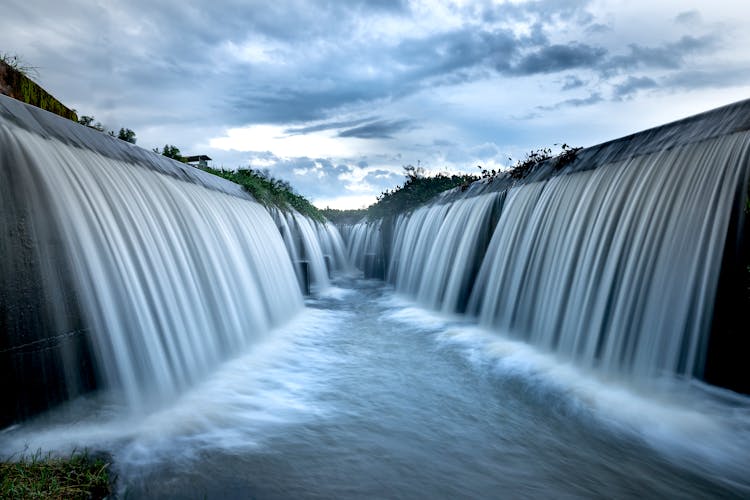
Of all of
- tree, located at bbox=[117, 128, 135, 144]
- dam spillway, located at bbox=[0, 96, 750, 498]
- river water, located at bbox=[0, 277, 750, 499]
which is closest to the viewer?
river water, located at bbox=[0, 277, 750, 499]

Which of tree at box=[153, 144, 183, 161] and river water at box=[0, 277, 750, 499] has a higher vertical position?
tree at box=[153, 144, 183, 161]

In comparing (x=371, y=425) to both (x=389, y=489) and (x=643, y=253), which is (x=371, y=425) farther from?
(x=643, y=253)

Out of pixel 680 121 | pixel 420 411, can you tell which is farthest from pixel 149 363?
pixel 680 121

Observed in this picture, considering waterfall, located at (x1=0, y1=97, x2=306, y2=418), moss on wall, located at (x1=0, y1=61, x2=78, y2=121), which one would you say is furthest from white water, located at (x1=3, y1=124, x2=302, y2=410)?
moss on wall, located at (x1=0, y1=61, x2=78, y2=121)

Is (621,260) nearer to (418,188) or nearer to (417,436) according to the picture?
(417,436)

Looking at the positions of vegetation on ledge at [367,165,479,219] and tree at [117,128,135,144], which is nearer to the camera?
tree at [117,128,135,144]

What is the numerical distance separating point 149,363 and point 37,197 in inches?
71.3

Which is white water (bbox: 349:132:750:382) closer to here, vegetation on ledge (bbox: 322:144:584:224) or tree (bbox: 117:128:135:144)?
vegetation on ledge (bbox: 322:144:584:224)

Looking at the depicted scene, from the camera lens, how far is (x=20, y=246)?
131 inches

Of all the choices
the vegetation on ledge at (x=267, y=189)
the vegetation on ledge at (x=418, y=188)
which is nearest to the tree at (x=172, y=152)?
the vegetation on ledge at (x=267, y=189)

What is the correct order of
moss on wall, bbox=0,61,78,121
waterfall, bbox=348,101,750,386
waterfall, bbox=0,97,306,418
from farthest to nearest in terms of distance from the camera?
moss on wall, bbox=0,61,78,121 < waterfall, bbox=348,101,750,386 < waterfall, bbox=0,97,306,418

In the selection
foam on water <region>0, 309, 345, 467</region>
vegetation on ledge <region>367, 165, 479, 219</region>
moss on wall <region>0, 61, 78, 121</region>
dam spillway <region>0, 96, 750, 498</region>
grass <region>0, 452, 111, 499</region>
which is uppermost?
vegetation on ledge <region>367, 165, 479, 219</region>

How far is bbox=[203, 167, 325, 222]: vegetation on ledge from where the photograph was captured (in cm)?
1291

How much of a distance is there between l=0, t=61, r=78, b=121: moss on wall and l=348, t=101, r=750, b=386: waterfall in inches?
287
